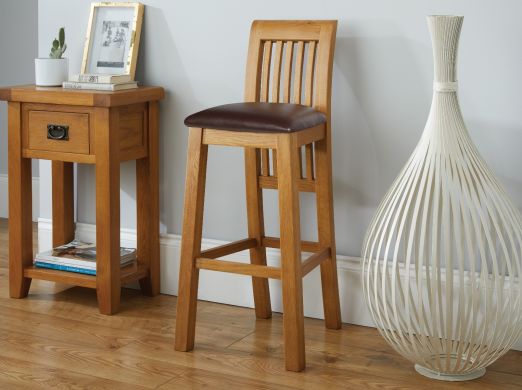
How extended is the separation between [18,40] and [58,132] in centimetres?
143

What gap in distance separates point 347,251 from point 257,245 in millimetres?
280

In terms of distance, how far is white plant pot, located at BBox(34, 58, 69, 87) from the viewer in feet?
9.53

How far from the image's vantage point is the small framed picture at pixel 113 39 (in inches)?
116

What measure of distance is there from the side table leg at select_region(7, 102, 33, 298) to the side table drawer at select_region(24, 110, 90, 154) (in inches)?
1.8

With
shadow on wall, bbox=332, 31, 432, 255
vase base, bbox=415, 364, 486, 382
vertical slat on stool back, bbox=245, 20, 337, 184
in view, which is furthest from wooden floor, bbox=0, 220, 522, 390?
vertical slat on stool back, bbox=245, 20, 337, 184

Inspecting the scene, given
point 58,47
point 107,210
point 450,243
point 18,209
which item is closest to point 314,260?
point 450,243

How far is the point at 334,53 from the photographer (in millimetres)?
2650

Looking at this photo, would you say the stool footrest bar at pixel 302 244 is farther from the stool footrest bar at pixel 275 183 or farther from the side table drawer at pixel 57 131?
the side table drawer at pixel 57 131

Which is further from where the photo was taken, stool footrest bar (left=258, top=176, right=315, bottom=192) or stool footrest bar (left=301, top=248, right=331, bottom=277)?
stool footrest bar (left=258, top=176, right=315, bottom=192)

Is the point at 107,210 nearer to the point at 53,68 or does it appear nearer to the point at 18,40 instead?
the point at 53,68

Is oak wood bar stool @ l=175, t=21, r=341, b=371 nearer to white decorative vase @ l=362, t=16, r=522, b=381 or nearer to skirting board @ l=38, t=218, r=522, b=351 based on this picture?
skirting board @ l=38, t=218, r=522, b=351

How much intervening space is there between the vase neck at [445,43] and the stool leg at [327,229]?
0.45m

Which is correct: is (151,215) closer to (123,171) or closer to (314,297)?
(123,171)

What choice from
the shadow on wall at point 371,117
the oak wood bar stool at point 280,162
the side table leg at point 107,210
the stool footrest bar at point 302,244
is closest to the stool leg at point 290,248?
the oak wood bar stool at point 280,162
